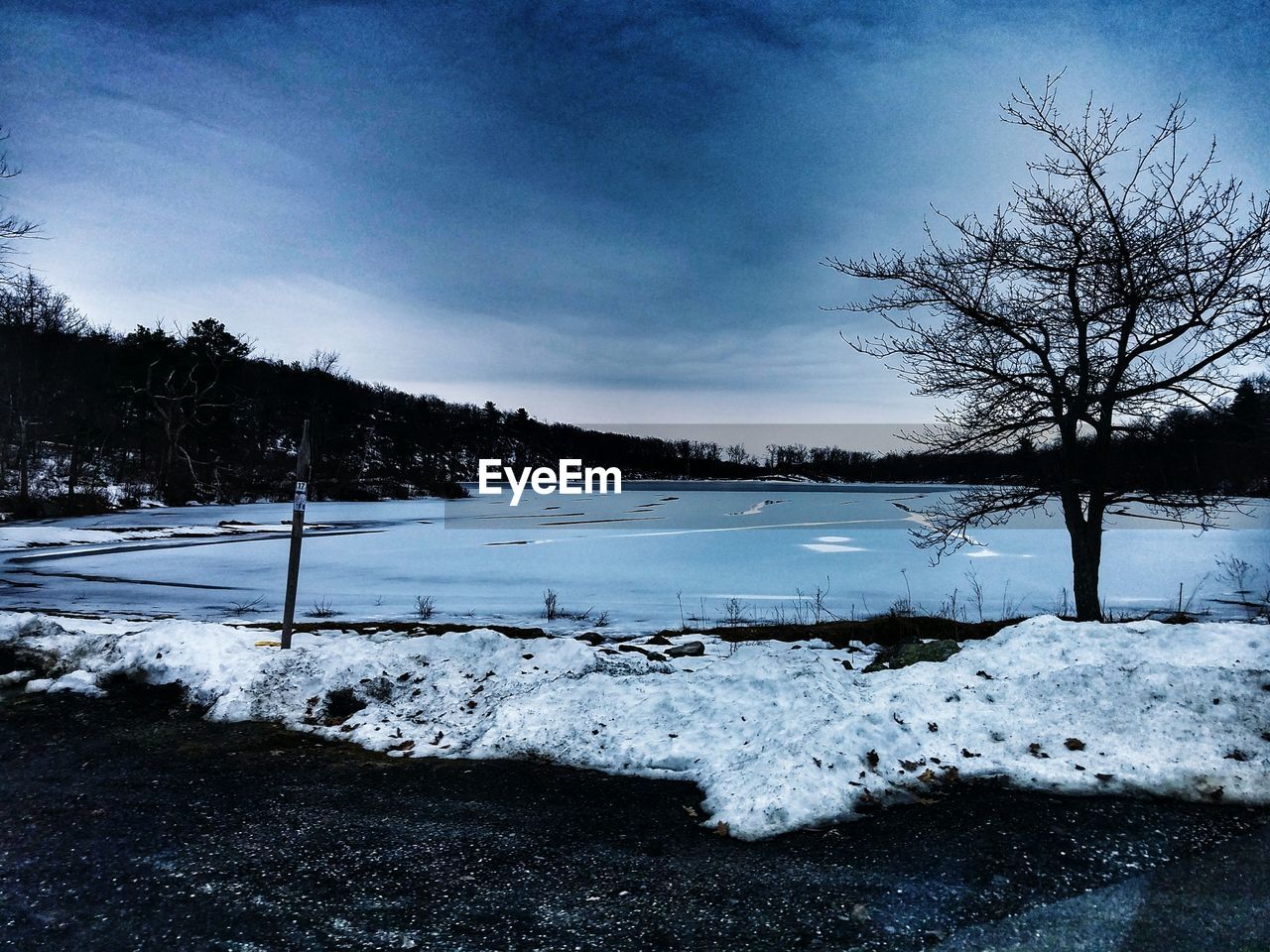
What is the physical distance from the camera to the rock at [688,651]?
7.43 metres

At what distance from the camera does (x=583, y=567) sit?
17.8 metres

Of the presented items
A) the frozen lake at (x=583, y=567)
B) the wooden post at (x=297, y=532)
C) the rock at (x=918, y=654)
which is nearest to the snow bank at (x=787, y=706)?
the rock at (x=918, y=654)

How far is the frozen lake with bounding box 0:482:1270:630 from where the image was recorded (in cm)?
1269

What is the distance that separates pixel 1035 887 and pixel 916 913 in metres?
0.64

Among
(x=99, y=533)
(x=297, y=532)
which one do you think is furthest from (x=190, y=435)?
(x=297, y=532)

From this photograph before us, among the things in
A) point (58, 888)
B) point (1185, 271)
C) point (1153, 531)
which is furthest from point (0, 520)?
point (1153, 531)

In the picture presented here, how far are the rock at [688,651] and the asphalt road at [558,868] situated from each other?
118 inches

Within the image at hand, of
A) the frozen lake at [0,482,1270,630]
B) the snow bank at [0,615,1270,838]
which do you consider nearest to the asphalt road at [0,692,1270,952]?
the snow bank at [0,615,1270,838]

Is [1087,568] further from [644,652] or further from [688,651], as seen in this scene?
[644,652]

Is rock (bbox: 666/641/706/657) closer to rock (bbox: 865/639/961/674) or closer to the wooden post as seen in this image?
rock (bbox: 865/639/961/674)

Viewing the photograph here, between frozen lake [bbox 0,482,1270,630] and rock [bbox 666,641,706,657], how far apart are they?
3.05 m

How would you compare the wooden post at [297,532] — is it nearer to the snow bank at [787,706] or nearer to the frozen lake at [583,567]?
the snow bank at [787,706]

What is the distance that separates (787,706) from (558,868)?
230 centimetres

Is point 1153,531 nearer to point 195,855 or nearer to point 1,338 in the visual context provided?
point 195,855
